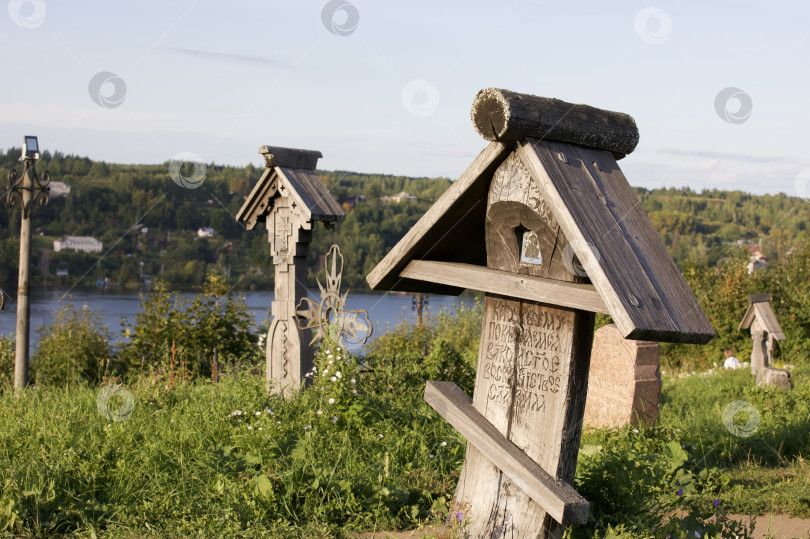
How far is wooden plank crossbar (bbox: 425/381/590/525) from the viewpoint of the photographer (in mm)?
3084

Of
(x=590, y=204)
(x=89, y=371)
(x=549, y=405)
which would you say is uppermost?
(x=590, y=204)

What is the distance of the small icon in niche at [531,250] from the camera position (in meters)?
3.26

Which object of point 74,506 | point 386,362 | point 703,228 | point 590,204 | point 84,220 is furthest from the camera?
point 703,228

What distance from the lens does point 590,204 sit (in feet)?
9.60

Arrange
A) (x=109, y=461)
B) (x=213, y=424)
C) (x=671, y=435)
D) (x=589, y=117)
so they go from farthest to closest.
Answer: (x=671, y=435), (x=213, y=424), (x=109, y=461), (x=589, y=117)

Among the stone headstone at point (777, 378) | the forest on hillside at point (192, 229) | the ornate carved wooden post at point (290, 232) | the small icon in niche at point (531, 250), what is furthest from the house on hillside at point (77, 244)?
the small icon in niche at point (531, 250)

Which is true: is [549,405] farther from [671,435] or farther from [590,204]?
[671,435]

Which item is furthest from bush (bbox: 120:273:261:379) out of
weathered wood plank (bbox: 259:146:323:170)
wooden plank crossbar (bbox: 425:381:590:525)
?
wooden plank crossbar (bbox: 425:381:590:525)

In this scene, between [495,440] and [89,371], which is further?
[89,371]

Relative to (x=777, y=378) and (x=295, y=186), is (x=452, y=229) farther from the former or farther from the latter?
(x=777, y=378)

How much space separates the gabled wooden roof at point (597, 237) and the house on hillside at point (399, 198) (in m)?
25.1

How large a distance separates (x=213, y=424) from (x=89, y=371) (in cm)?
779

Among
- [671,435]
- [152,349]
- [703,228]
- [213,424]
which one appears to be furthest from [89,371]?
[703,228]

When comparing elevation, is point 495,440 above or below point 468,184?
below
